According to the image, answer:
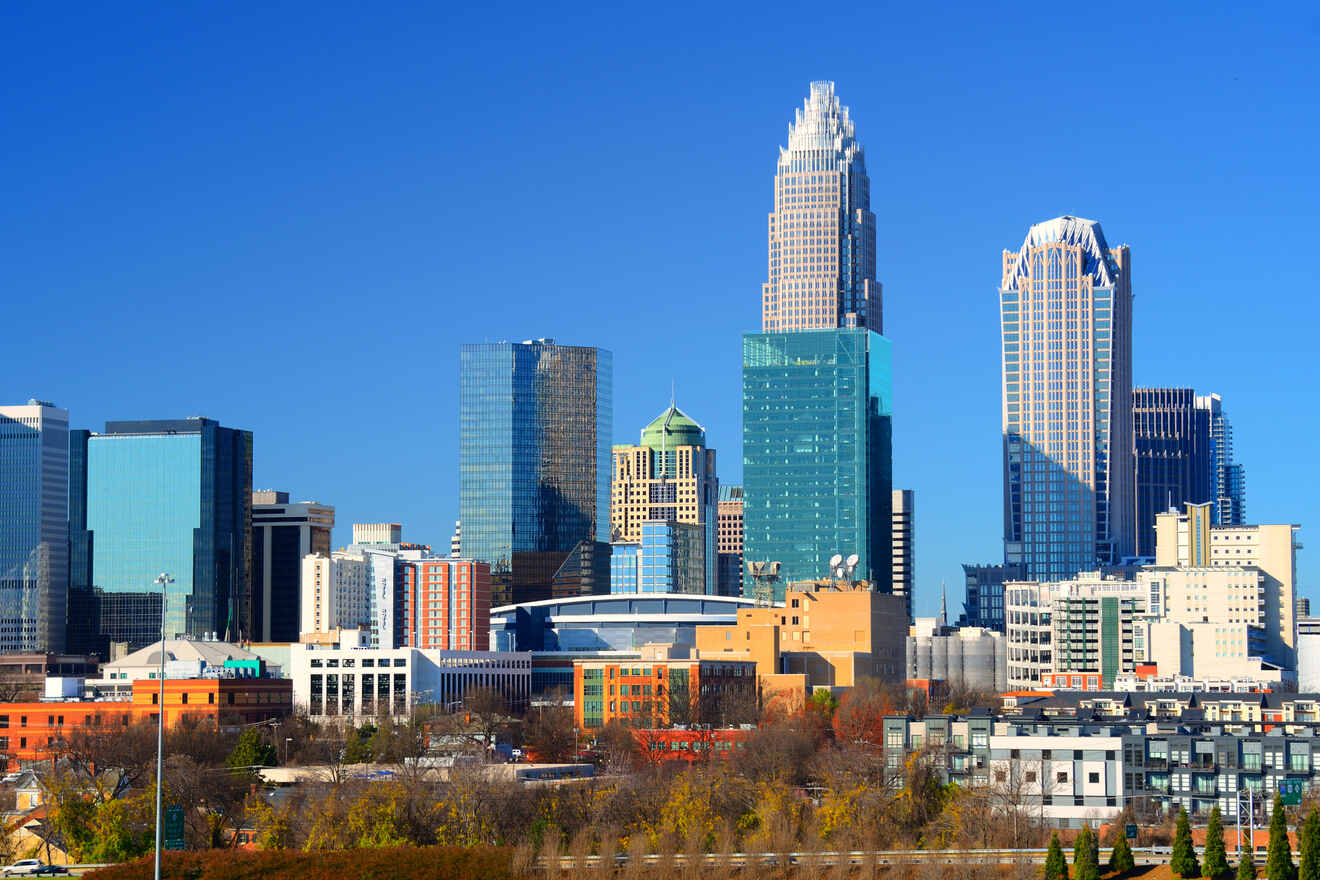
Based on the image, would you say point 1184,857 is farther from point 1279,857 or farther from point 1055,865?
point 1055,865

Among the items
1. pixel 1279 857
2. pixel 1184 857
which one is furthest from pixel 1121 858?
pixel 1279 857

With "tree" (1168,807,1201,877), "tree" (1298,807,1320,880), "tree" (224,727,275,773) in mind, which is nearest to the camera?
"tree" (1298,807,1320,880)

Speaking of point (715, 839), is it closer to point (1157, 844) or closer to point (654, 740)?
point (1157, 844)

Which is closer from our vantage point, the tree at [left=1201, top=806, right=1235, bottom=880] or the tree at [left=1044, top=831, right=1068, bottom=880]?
the tree at [left=1044, top=831, right=1068, bottom=880]

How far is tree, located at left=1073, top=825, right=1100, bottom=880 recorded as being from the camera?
10425 cm

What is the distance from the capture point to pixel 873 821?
388 feet

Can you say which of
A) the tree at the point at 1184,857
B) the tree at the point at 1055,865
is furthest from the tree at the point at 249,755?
the tree at the point at 1184,857

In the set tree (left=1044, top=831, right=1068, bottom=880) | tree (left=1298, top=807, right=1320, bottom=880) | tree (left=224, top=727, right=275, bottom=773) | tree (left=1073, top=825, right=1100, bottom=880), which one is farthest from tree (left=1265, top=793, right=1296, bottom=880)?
tree (left=224, top=727, right=275, bottom=773)

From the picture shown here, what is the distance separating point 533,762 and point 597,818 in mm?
61857

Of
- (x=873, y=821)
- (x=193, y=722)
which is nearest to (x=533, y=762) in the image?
(x=193, y=722)

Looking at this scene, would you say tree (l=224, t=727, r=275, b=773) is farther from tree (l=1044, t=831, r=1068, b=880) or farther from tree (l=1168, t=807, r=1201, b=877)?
tree (l=1168, t=807, r=1201, b=877)

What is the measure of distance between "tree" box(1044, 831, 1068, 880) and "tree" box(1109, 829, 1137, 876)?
326 cm

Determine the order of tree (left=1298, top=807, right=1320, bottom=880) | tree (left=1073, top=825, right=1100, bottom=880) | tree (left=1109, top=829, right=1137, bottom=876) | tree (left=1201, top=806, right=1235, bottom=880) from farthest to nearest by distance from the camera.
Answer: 1. tree (left=1109, top=829, right=1137, bottom=876)
2. tree (left=1201, top=806, right=1235, bottom=880)
3. tree (left=1073, top=825, right=1100, bottom=880)
4. tree (left=1298, top=807, right=1320, bottom=880)

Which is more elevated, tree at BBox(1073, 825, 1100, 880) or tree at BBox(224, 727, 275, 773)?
tree at BBox(224, 727, 275, 773)
